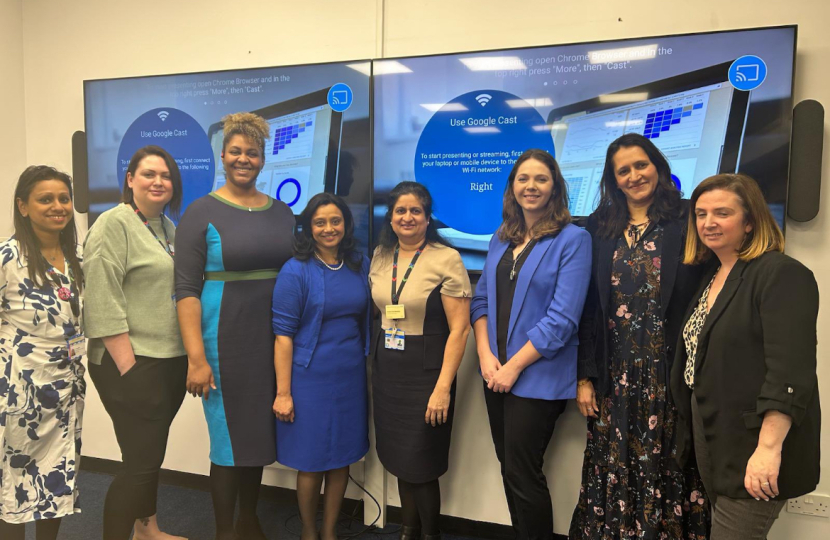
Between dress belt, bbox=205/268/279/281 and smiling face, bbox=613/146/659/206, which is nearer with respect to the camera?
smiling face, bbox=613/146/659/206

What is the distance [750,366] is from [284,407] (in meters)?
1.65

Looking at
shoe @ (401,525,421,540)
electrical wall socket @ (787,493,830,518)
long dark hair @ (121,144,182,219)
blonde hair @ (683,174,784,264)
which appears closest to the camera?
blonde hair @ (683,174,784,264)

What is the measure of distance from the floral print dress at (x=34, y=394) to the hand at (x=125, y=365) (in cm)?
14

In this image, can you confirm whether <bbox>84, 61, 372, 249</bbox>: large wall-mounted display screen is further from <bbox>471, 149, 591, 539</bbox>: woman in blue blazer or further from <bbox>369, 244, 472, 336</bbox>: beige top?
<bbox>471, 149, 591, 539</bbox>: woman in blue blazer

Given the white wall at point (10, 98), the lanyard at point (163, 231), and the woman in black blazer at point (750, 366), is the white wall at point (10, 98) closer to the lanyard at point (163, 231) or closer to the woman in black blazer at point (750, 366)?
the lanyard at point (163, 231)

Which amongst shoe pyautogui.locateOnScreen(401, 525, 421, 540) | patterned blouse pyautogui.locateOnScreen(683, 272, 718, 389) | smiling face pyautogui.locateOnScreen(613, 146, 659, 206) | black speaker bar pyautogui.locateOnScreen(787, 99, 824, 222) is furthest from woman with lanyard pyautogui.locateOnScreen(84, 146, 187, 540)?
black speaker bar pyautogui.locateOnScreen(787, 99, 824, 222)

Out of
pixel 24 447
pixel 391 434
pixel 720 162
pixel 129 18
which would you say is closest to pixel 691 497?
pixel 391 434

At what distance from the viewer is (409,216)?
A: 200 centimetres

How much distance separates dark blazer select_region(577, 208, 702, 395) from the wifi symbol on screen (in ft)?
2.33

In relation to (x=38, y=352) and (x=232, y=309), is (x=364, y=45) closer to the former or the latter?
(x=232, y=309)

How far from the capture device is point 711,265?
1661mm

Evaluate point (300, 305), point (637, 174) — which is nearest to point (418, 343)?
point (300, 305)

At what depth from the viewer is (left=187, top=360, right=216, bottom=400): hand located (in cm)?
201

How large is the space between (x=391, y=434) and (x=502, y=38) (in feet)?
6.03
